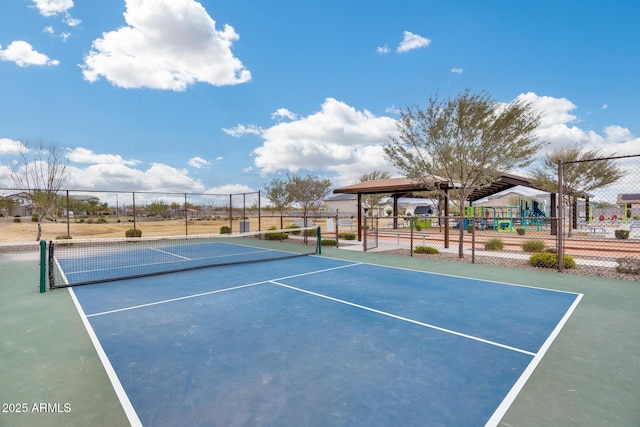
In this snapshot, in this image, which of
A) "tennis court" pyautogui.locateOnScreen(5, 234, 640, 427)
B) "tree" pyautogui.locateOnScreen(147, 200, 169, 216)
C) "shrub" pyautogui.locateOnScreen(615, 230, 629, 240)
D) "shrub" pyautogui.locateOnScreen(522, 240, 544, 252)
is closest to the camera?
"tennis court" pyautogui.locateOnScreen(5, 234, 640, 427)

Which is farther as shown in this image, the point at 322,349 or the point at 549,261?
the point at 549,261

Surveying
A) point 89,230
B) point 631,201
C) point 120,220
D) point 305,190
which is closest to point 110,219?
point 120,220

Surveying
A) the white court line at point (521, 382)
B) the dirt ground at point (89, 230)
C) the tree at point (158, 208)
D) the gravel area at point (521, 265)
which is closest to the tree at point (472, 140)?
the gravel area at point (521, 265)

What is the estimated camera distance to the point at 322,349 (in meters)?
4.55

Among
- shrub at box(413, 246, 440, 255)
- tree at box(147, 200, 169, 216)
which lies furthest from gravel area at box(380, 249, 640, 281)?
tree at box(147, 200, 169, 216)

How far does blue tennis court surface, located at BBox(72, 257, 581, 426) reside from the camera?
3.23m

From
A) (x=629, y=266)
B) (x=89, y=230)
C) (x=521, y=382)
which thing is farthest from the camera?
(x=89, y=230)

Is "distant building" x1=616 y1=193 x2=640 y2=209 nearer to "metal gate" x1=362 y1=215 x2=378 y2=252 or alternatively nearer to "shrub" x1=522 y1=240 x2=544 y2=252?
"shrub" x1=522 y1=240 x2=544 y2=252

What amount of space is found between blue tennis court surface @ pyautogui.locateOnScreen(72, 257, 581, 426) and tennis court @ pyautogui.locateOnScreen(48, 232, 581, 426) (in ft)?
0.07

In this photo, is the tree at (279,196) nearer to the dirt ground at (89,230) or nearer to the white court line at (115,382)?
the dirt ground at (89,230)

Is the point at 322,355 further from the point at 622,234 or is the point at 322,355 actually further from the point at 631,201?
the point at 631,201

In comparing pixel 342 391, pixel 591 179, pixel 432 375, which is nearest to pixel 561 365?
pixel 432 375

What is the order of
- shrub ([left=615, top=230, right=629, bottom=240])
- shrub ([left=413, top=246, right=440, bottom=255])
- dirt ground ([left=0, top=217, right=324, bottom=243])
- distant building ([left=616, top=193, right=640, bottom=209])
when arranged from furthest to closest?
distant building ([left=616, top=193, right=640, bottom=209]), dirt ground ([left=0, top=217, right=324, bottom=243]), shrub ([left=615, top=230, right=629, bottom=240]), shrub ([left=413, top=246, right=440, bottom=255])

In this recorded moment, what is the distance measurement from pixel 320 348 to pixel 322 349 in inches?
1.6
